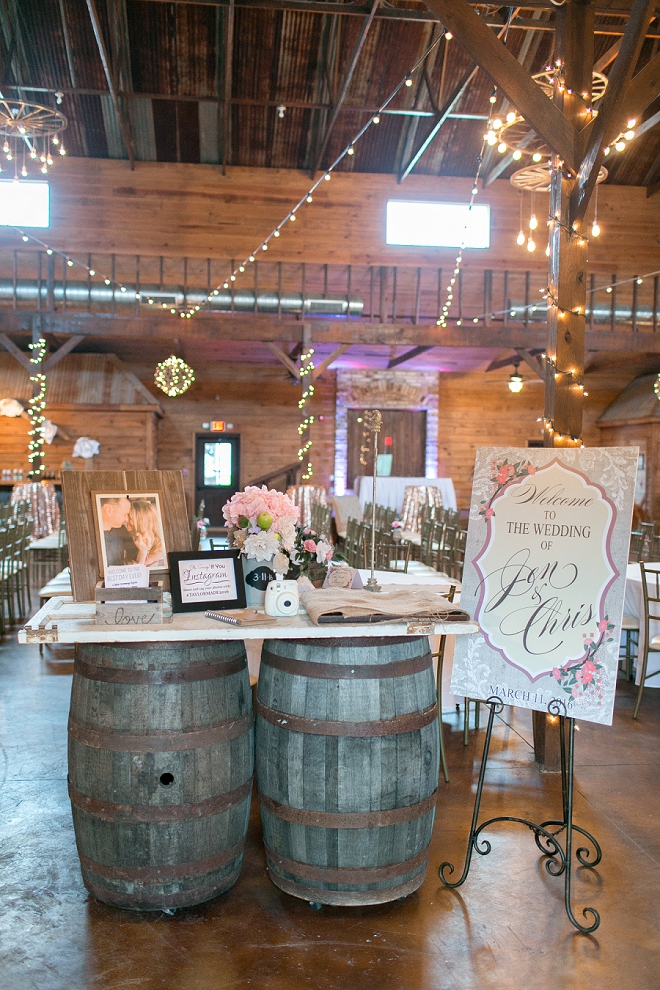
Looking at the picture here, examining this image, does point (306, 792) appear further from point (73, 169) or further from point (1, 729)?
point (73, 169)

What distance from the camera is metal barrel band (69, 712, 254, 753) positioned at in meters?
2.43

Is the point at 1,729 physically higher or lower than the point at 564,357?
lower

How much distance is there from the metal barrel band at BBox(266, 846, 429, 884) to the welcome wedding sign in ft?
1.97

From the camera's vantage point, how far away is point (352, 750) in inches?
96.7

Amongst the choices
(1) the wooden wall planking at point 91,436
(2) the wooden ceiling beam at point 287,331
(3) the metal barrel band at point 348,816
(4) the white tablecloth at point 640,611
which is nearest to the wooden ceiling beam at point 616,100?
(4) the white tablecloth at point 640,611

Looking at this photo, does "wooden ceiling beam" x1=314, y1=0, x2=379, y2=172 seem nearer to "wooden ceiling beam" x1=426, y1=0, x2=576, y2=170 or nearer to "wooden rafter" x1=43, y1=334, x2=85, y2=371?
"wooden rafter" x1=43, y1=334, x2=85, y2=371

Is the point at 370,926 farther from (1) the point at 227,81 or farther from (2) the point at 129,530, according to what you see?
(1) the point at 227,81

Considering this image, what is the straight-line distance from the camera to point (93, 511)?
2891 millimetres

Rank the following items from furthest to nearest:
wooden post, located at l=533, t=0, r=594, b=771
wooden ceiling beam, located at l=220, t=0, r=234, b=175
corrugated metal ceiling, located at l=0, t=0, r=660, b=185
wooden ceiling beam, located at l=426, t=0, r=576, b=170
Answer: corrugated metal ceiling, located at l=0, t=0, r=660, b=185, wooden ceiling beam, located at l=220, t=0, r=234, b=175, wooden post, located at l=533, t=0, r=594, b=771, wooden ceiling beam, located at l=426, t=0, r=576, b=170

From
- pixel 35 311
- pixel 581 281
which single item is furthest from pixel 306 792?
pixel 35 311

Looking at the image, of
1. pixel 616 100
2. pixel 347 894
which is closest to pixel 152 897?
pixel 347 894

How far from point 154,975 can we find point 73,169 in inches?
575

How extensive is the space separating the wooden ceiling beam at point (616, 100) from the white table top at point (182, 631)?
2313mm

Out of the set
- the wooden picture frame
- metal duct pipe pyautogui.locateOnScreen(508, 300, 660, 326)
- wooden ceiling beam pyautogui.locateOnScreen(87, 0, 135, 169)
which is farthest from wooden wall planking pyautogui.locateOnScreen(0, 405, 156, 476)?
the wooden picture frame
